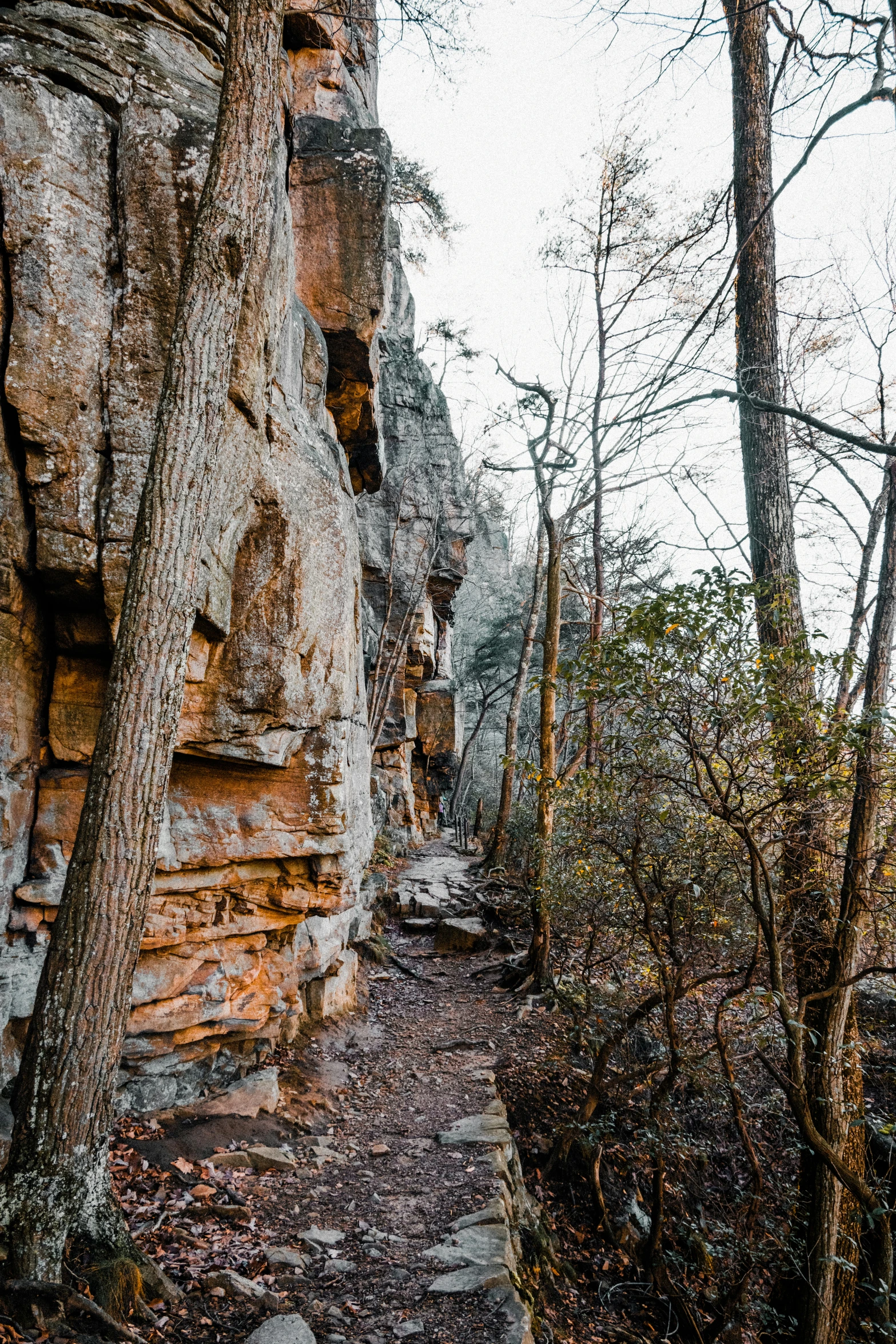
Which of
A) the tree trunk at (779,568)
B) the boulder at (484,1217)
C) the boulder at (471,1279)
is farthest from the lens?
the tree trunk at (779,568)

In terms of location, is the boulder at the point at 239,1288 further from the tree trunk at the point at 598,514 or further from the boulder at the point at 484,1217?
the tree trunk at the point at 598,514

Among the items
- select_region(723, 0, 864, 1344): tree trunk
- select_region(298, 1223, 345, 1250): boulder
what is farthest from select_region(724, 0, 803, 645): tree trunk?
select_region(298, 1223, 345, 1250): boulder

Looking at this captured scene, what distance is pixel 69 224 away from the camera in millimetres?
4344

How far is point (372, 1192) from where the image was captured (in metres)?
4.60

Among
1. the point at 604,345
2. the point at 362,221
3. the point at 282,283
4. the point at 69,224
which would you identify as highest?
the point at 604,345

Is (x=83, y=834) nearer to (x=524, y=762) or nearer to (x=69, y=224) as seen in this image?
(x=69, y=224)

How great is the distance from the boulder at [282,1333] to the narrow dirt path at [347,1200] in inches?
0.4

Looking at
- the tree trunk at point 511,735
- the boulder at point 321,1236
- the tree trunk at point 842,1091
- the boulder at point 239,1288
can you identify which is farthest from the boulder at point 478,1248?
the tree trunk at point 511,735

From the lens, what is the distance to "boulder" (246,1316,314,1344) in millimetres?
2893

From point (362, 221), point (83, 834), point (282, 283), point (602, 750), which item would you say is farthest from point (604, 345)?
point (83, 834)

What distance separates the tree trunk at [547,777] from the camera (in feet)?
27.0

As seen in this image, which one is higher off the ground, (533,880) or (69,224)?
(69,224)

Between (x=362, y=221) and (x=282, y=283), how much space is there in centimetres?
250

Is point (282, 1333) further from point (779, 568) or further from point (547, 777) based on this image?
point (779, 568)
